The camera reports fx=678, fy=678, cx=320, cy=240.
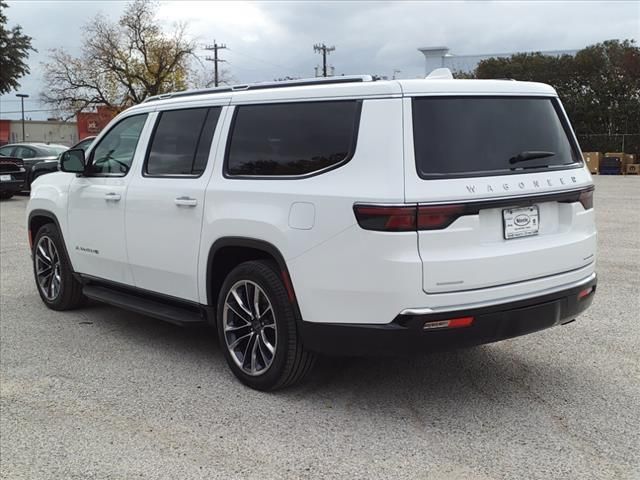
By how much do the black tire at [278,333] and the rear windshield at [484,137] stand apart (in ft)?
3.74

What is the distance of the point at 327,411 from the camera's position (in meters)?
4.04

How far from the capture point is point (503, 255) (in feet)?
12.1

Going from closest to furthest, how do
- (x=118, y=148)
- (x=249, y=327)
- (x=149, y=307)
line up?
1. (x=249, y=327)
2. (x=149, y=307)
3. (x=118, y=148)

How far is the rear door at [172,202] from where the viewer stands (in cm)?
464

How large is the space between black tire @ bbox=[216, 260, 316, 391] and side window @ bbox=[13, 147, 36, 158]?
56.4 ft

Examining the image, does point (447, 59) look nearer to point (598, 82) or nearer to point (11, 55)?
point (598, 82)

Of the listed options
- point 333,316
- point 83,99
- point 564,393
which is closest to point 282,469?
point 333,316

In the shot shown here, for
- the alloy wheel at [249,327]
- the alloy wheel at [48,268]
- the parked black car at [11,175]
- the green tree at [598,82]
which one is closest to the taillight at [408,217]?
the alloy wheel at [249,327]

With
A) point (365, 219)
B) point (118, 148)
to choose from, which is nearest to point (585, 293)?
point (365, 219)

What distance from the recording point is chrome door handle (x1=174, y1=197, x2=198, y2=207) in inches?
180

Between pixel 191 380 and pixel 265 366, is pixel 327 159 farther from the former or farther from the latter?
pixel 191 380

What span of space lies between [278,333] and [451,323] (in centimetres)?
107

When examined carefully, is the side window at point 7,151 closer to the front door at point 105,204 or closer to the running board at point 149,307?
the front door at point 105,204

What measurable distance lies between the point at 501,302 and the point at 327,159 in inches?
49.2
